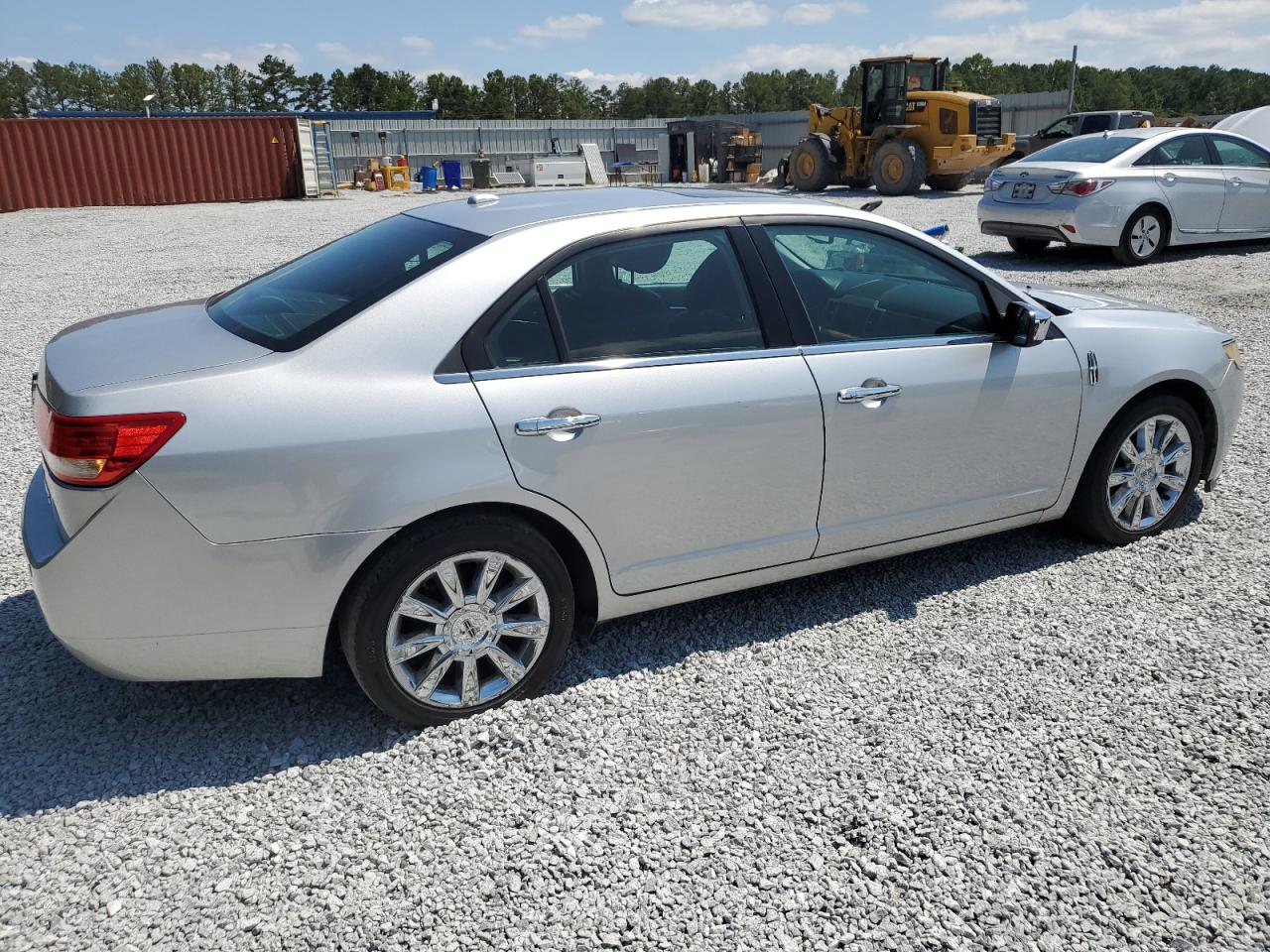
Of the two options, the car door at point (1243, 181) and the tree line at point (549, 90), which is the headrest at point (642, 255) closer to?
the car door at point (1243, 181)

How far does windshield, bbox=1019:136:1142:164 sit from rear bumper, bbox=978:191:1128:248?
2.17 feet

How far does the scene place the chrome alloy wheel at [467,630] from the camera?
3008 mm

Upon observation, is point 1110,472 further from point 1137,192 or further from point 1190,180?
point 1190,180

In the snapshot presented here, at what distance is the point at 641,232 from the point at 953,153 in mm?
22046

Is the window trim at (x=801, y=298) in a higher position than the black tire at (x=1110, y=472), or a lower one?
higher

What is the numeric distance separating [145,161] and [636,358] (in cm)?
2891

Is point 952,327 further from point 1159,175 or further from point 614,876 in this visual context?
point 1159,175

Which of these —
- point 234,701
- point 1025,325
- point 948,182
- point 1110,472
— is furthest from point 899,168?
point 234,701

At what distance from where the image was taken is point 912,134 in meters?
23.8

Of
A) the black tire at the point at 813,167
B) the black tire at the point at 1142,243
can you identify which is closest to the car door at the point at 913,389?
the black tire at the point at 1142,243

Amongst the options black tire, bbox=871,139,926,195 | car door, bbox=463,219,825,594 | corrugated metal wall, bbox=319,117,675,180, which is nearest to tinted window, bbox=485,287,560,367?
car door, bbox=463,219,825,594

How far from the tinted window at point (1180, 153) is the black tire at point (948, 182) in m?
12.5

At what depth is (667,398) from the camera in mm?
3229

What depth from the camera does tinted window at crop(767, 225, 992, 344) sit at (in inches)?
145
